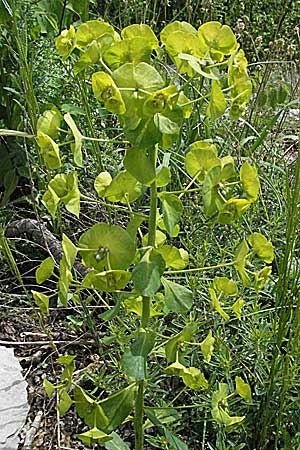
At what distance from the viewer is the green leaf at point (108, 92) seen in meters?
0.78

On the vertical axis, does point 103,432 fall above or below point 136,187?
below

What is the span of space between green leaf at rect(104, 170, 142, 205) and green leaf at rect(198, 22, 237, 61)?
19cm

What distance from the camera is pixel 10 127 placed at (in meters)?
1.87

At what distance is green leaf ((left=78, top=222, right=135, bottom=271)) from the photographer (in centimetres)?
85

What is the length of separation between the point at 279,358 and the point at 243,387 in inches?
9.1

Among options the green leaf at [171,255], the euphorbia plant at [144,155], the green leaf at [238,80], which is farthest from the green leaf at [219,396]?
the green leaf at [238,80]

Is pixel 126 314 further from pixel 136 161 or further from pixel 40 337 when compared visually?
pixel 136 161

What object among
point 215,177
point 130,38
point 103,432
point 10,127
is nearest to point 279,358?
point 103,432

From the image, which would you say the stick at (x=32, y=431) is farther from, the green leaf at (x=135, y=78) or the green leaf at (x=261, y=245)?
the green leaf at (x=135, y=78)

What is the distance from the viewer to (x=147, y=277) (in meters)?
0.85

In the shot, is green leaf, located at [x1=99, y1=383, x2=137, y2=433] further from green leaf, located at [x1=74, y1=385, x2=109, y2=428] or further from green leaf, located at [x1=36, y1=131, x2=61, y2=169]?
green leaf, located at [x1=36, y1=131, x2=61, y2=169]

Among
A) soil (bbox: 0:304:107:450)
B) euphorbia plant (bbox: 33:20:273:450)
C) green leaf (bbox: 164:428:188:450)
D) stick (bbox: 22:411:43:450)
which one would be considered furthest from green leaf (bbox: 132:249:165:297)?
stick (bbox: 22:411:43:450)

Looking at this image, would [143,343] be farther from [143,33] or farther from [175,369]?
[143,33]

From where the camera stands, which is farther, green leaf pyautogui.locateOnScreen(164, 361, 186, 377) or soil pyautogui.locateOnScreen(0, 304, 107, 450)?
soil pyautogui.locateOnScreen(0, 304, 107, 450)
